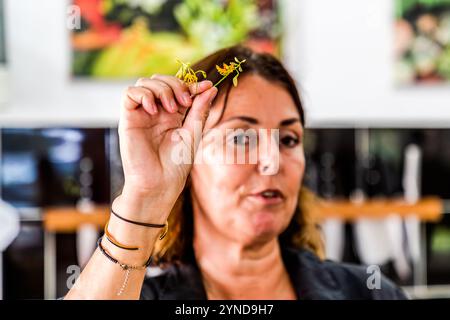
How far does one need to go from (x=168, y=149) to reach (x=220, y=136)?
0.11 m

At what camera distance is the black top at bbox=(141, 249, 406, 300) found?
561 mm

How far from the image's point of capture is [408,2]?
1.56 meters

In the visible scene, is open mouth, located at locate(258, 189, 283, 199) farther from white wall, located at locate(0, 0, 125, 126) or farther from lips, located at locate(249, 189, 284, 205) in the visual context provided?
white wall, located at locate(0, 0, 125, 126)

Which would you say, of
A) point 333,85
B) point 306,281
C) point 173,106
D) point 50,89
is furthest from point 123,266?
point 333,85

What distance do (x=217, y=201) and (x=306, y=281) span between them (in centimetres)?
14

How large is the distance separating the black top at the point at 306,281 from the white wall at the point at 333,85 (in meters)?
0.88

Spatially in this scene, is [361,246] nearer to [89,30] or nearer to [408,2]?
[408,2]

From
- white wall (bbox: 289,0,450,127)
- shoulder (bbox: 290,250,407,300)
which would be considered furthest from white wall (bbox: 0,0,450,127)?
shoulder (bbox: 290,250,407,300)

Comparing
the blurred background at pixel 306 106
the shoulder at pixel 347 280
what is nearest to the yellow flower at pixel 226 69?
the shoulder at pixel 347 280

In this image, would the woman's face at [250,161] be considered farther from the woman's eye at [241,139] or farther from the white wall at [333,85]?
the white wall at [333,85]

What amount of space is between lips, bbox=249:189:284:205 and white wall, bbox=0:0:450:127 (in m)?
0.96

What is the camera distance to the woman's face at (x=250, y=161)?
0.52m

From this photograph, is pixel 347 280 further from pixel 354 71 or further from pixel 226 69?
pixel 354 71
